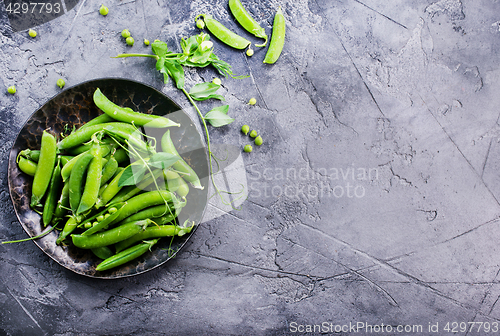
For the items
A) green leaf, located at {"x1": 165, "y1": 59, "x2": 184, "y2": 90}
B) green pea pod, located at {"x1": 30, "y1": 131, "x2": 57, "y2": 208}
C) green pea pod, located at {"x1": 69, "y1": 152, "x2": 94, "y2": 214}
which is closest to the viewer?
green pea pod, located at {"x1": 69, "y1": 152, "x2": 94, "y2": 214}

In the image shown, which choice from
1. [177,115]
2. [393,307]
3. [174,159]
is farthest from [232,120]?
[393,307]

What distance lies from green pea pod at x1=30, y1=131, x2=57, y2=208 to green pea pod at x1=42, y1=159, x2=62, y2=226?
0.03 meters

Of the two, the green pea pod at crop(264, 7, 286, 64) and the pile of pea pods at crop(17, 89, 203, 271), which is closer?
the pile of pea pods at crop(17, 89, 203, 271)

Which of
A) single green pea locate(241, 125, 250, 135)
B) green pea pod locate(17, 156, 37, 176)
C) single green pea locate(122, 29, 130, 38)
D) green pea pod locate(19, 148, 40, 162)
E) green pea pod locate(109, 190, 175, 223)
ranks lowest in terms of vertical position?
green pea pod locate(109, 190, 175, 223)

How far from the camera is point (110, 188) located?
7.14ft

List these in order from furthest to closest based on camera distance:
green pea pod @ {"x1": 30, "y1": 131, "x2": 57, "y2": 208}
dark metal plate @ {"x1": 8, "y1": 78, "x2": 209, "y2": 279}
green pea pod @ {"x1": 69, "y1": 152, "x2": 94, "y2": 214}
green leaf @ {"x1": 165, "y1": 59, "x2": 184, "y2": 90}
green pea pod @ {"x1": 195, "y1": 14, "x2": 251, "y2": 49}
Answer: green pea pod @ {"x1": 195, "y1": 14, "x2": 251, "y2": 49} → green leaf @ {"x1": 165, "y1": 59, "x2": 184, "y2": 90} → dark metal plate @ {"x1": 8, "y1": 78, "x2": 209, "y2": 279} → green pea pod @ {"x1": 30, "y1": 131, "x2": 57, "y2": 208} → green pea pod @ {"x1": 69, "y1": 152, "x2": 94, "y2": 214}

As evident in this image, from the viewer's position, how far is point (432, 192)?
281 centimetres

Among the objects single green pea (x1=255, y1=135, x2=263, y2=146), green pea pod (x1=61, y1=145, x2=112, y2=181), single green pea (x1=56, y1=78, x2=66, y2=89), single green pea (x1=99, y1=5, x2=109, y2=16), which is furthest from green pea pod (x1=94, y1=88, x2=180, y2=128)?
single green pea (x1=99, y1=5, x2=109, y2=16)

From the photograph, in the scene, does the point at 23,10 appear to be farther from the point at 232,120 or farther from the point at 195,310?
the point at 195,310

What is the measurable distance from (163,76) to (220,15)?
0.79 metres

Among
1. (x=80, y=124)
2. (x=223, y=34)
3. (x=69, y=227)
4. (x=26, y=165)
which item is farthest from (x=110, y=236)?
(x=223, y=34)

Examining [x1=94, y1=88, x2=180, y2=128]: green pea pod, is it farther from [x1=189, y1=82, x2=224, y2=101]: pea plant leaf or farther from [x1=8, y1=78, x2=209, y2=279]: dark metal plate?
[x1=189, y1=82, x2=224, y2=101]: pea plant leaf

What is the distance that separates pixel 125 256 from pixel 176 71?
160 centimetres

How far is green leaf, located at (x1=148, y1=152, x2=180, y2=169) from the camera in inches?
80.2
